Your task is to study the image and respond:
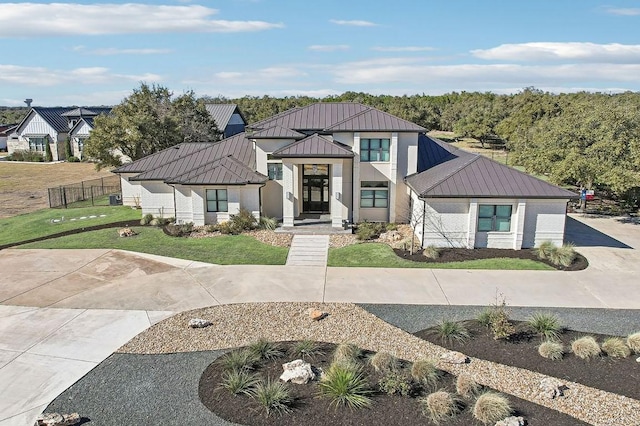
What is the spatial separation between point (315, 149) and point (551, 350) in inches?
567

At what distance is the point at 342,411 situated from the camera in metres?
10.0

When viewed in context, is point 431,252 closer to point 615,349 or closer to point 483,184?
point 483,184

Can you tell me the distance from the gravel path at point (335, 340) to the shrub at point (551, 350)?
944 millimetres

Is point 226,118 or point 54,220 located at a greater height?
point 226,118

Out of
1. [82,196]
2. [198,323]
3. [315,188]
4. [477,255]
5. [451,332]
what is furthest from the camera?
[82,196]

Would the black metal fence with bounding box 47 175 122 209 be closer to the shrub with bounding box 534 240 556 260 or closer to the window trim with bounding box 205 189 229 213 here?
the window trim with bounding box 205 189 229 213

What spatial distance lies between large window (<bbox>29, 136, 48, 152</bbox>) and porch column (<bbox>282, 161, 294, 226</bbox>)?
5024 cm

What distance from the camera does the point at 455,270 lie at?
1894 centimetres

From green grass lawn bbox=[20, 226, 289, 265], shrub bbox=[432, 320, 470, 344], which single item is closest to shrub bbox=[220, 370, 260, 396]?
shrub bbox=[432, 320, 470, 344]

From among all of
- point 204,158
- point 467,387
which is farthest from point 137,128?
point 467,387

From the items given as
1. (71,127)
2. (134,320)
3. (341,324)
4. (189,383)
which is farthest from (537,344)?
(71,127)

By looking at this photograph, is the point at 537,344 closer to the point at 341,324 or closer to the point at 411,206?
the point at 341,324

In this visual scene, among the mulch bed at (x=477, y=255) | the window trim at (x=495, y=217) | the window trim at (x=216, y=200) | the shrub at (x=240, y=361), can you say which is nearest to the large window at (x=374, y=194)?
the mulch bed at (x=477, y=255)

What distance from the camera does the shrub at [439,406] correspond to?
384 inches
